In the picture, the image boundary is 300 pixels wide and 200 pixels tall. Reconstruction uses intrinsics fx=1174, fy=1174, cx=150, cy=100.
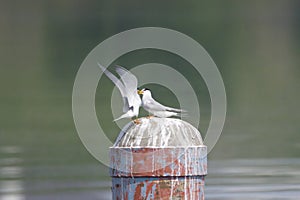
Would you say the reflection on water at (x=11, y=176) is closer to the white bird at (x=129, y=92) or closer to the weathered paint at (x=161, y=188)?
the white bird at (x=129, y=92)

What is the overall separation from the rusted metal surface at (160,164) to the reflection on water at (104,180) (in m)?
3.84

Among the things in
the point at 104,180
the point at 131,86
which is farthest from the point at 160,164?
the point at 104,180

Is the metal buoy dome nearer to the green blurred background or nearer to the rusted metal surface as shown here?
the rusted metal surface

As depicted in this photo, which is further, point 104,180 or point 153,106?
point 104,180

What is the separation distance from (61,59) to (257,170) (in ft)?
43.6

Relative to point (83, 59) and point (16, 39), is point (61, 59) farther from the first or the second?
point (16, 39)

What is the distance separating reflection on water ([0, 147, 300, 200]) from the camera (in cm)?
991

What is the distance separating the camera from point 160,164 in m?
5.76

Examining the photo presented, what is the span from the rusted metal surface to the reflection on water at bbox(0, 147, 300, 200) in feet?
12.6

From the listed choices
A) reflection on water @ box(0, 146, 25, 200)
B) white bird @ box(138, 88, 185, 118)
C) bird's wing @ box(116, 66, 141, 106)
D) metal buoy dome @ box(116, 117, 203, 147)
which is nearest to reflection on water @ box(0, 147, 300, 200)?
reflection on water @ box(0, 146, 25, 200)

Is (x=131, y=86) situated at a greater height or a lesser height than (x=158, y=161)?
greater

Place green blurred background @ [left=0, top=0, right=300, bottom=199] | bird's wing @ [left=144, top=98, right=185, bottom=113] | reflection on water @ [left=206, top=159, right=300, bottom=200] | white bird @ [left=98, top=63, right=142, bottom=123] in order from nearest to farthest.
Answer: white bird @ [left=98, top=63, right=142, bottom=123] < bird's wing @ [left=144, top=98, right=185, bottom=113] < reflection on water @ [left=206, top=159, right=300, bottom=200] < green blurred background @ [left=0, top=0, right=300, bottom=199]

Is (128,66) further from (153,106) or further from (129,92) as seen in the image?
(129,92)

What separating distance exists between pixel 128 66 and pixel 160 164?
1505 centimetres
